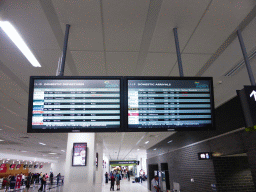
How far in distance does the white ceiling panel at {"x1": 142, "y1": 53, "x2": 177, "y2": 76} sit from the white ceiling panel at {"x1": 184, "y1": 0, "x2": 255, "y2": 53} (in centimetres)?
33

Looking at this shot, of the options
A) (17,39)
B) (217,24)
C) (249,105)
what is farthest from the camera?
(17,39)

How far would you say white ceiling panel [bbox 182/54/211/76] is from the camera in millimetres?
3332

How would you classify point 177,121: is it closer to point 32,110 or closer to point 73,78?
point 73,78

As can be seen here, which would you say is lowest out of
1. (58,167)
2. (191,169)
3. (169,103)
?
(191,169)

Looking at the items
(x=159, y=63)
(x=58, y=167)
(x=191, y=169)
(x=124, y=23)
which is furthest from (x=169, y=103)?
(x=58, y=167)

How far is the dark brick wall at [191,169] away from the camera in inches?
251

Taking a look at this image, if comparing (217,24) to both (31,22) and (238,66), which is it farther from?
(31,22)

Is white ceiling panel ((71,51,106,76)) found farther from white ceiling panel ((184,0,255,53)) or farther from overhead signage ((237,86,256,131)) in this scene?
overhead signage ((237,86,256,131))

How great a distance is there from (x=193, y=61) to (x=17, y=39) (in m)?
2.84

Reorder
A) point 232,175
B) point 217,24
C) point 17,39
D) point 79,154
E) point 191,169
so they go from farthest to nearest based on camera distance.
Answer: point 191,169 < point 79,154 < point 232,175 < point 17,39 < point 217,24

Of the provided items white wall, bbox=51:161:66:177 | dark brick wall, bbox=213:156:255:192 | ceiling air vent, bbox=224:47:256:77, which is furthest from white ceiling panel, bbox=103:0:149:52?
white wall, bbox=51:161:66:177

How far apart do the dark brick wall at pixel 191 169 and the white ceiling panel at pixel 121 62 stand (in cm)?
425

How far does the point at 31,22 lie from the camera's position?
97.3 inches

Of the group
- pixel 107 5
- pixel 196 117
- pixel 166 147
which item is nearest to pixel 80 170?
pixel 196 117
